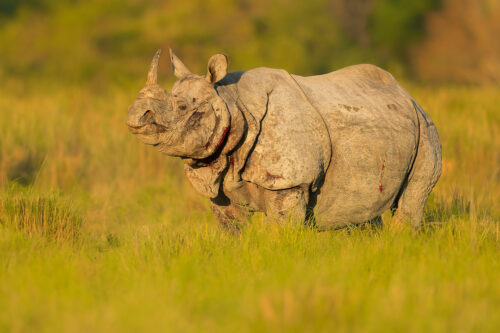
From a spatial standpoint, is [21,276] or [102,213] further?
[102,213]

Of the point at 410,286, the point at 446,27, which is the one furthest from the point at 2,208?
the point at 446,27

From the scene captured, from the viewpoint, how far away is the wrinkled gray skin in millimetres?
3754

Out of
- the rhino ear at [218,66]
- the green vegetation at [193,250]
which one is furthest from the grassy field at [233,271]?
the rhino ear at [218,66]

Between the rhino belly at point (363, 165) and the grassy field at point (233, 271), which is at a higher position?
the rhino belly at point (363, 165)

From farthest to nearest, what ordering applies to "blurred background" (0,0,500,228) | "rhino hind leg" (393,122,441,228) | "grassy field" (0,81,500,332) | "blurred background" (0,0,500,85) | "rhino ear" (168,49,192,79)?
"blurred background" (0,0,500,85), "blurred background" (0,0,500,228), "rhino hind leg" (393,122,441,228), "rhino ear" (168,49,192,79), "grassy field" (0,81,500,332)

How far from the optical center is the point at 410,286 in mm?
3279

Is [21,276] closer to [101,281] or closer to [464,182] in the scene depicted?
[101,281]

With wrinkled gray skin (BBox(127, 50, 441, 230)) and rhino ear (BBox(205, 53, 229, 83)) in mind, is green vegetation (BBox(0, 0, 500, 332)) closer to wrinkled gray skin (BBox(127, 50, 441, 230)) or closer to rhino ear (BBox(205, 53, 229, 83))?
wrinkled gray skin (BBox(127, 50, 441, 230))

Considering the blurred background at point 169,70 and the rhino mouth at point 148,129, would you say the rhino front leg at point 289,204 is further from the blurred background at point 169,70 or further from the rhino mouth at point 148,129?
the blurred background at point 169,70

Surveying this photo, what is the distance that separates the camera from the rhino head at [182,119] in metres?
3.66

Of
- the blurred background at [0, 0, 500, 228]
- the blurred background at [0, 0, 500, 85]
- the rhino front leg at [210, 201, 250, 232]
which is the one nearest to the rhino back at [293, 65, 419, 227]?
the rhino front leg at [210, 201, 250, 232]

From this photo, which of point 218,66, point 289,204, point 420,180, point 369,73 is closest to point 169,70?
point 369,73

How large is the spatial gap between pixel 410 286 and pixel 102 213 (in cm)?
333

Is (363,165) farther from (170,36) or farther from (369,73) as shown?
(170,36)
